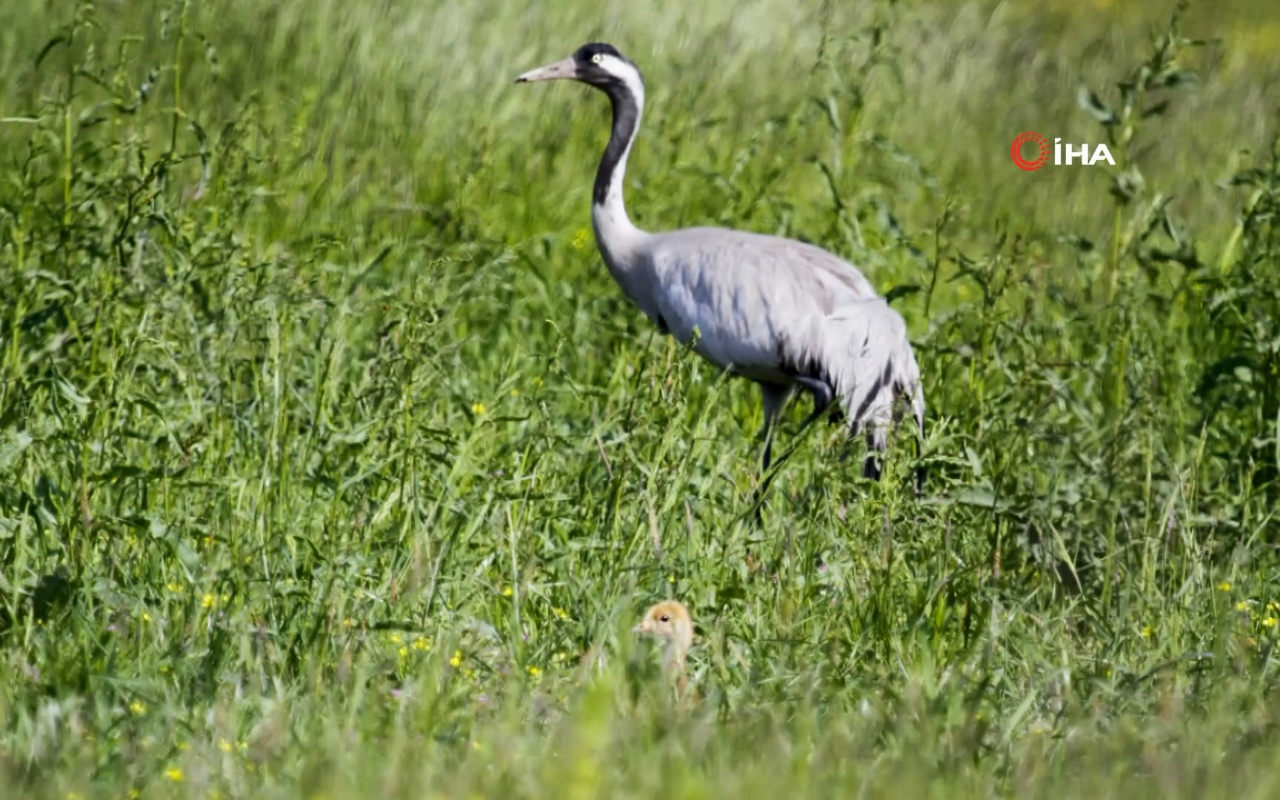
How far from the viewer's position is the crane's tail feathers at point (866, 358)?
604 centimetres

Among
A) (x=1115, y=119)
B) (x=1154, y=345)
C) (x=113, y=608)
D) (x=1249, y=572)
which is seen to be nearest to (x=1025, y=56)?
(x=1154, y=345)

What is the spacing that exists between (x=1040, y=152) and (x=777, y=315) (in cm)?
447

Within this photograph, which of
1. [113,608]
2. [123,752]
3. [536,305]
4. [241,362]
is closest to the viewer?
[123,752]

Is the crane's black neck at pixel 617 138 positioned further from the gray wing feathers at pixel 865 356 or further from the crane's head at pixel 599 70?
the gray wing feathers at pixel 865 356

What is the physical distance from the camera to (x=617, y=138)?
7152mm

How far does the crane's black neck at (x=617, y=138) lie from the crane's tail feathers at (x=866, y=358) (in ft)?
3.91

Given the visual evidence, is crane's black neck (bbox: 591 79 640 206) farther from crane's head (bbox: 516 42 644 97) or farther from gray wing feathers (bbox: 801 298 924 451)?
gray wing feathers (bbox: 801 298 924 451)

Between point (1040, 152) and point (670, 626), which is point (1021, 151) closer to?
point (1040, 152)

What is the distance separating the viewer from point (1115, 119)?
566 centimetres

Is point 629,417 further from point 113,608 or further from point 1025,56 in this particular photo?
point 1025,56

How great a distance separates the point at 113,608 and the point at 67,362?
1.56 m

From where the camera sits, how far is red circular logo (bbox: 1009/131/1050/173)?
1014cm

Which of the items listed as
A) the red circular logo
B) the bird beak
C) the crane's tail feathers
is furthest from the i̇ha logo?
the crane's tail feathers

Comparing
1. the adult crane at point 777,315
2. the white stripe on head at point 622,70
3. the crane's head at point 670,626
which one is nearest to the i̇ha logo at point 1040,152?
the white stripe on head at point 622,70
